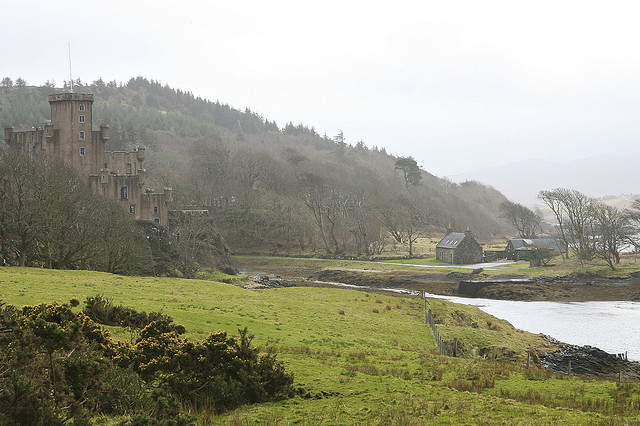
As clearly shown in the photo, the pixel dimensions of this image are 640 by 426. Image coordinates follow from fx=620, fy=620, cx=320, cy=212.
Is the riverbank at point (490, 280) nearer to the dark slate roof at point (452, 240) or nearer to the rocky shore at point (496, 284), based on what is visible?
the rocky shore at point (496, 284)

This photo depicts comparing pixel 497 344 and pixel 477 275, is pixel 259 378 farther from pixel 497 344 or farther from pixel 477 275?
pixel 477 275


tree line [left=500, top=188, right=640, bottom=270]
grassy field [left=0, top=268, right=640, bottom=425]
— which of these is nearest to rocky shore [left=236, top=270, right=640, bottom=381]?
tree line [left=500, top=188, right=640, bottom=270]

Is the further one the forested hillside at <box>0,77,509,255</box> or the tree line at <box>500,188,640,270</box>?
the forested hillside at <box>0,77,509,255</box>

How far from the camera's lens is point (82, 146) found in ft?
293

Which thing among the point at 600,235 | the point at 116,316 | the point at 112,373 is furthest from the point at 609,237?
the point at 112,373

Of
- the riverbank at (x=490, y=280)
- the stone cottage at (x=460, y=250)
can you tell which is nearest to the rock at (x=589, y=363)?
the riverbank at (x=490, y=280)

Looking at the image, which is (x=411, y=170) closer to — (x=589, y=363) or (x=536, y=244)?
(x=536, y=244)

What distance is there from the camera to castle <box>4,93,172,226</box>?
8788 cm

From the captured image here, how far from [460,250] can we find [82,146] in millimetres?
63947

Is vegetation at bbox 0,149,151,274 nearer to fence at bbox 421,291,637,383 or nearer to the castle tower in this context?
the castle tower

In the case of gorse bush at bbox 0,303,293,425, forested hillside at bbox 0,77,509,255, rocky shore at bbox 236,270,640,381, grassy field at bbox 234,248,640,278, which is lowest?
rocky shore at bbox 236,270,640,381

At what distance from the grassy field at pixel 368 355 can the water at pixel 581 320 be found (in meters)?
6.17

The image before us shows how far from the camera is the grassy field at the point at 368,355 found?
53.3ft

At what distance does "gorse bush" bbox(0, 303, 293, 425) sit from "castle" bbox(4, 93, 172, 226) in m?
72.6
